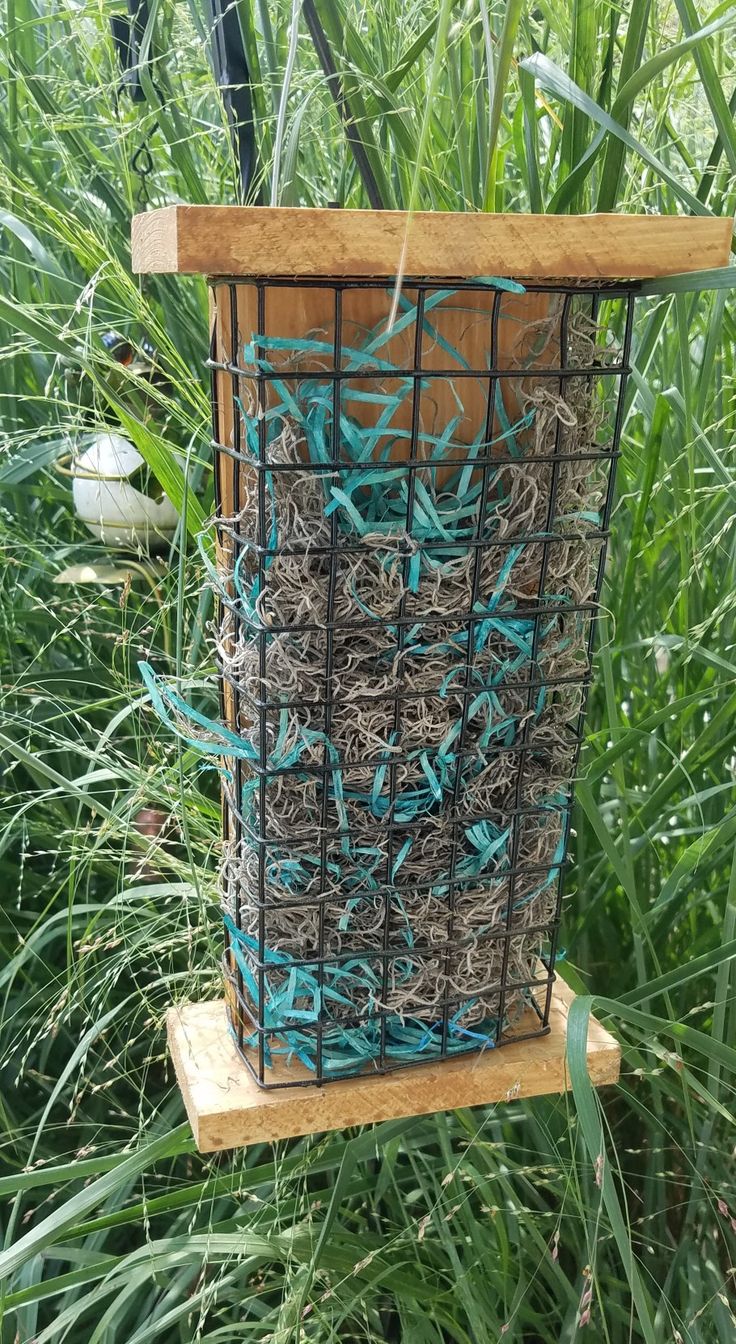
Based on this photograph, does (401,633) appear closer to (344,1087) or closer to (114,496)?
(344,1087)

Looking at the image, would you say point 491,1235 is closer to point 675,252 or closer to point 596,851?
point 596,851

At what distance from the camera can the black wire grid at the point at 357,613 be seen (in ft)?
1.44

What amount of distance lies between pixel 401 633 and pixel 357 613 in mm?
Result: 20

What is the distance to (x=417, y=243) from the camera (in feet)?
1.29

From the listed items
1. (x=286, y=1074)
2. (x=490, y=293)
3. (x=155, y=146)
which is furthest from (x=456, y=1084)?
(x=155, y=146)

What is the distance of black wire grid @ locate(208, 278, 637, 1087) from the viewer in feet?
1.44

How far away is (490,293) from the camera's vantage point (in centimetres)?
46

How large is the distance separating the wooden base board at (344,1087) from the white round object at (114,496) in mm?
336

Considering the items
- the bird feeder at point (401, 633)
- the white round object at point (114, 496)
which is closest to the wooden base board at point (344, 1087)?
the bird feeder at point (401, 633)

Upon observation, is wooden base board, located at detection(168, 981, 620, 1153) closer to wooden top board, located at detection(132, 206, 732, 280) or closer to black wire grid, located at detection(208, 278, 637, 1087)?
black wire grid, located at detection(208, 278, 637, 1087)

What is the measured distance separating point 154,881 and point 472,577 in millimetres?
523

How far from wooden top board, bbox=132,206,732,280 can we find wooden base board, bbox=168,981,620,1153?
347 mm

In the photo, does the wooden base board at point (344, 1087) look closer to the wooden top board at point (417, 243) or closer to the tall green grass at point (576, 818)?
the tall green grass at point (576, 818)

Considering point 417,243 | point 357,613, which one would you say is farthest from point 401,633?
point 417,243
